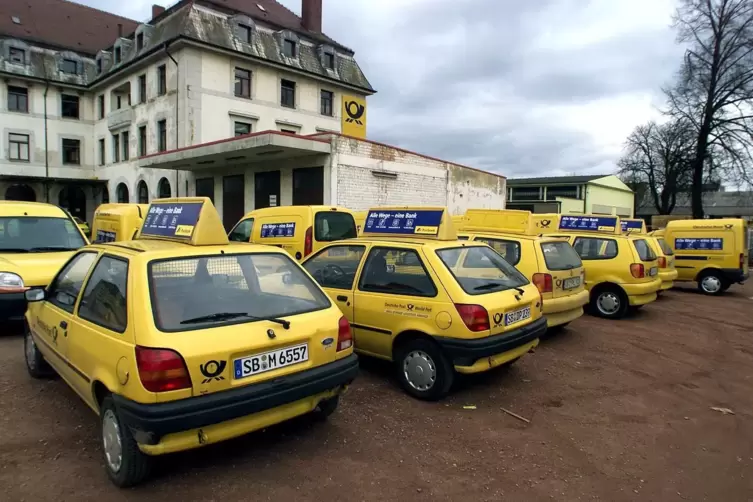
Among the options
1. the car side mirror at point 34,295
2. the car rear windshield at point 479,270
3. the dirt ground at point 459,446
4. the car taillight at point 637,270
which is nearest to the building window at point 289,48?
the car taillight at point 637,270

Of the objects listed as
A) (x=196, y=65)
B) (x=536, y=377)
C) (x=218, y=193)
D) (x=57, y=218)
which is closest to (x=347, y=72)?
(x=196, y=65)

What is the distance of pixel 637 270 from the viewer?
28.6 ft

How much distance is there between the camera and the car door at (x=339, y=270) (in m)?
5.22

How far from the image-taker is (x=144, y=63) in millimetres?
27547

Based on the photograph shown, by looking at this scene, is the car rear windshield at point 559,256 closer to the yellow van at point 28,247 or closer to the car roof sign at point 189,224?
the car roof sign at point 189,224

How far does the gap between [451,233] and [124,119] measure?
3051 centimetres

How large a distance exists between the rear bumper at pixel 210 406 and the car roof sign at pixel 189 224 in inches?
52.8

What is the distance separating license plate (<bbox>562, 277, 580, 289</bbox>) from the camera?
6.86 metres

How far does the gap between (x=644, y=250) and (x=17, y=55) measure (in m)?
37.6

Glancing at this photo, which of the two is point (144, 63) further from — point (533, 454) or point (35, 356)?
point (533, 454)

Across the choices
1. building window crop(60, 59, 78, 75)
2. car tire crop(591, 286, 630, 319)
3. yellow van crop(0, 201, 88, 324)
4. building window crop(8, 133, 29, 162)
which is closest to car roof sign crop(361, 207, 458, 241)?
yellow van crop(0, 201, 88, 324)

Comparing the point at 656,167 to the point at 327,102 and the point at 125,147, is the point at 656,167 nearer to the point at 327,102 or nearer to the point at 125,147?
the point at 327,102

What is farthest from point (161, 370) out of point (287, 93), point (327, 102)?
point (327, 102)

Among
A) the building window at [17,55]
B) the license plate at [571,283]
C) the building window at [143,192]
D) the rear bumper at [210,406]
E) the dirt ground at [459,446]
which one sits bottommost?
the dirt ground at [459,446]
